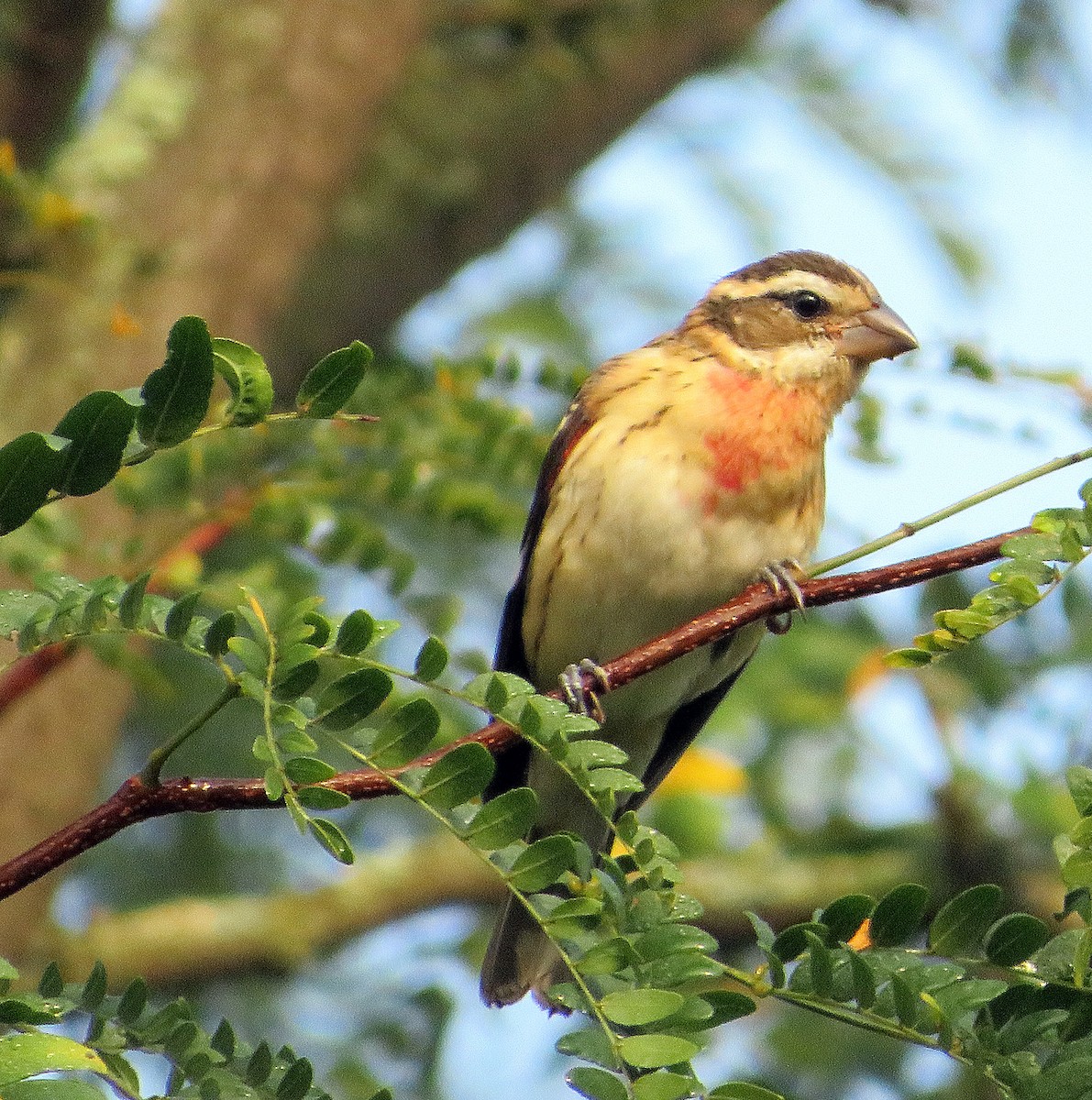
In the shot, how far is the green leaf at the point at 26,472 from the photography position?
1.69 meters

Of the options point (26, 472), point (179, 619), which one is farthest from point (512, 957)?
point (26, 472)

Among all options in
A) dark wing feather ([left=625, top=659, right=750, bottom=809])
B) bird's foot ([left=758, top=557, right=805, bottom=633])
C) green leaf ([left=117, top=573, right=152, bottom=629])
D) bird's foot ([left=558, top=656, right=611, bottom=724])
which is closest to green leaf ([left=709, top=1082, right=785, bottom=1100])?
green leaf ([left=117, top=573, right=152, bottom=629])

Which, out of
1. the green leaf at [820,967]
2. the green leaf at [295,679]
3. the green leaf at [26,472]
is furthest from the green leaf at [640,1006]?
the green leaf at [26,472]

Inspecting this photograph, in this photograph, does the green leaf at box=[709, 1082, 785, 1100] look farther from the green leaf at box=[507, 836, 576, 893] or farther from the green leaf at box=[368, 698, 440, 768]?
the green leaf at box=[368, 698, 440, 768]

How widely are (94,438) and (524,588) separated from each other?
2.50 meters

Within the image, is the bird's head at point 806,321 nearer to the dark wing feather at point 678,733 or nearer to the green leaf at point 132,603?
the dark wing feather at point 678,733

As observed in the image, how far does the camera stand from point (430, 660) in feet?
6.60

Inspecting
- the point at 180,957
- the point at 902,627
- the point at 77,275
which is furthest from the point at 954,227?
the point at 180,957

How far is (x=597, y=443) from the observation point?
3916 mm

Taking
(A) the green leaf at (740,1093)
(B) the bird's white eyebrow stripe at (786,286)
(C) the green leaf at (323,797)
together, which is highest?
(B) the bird's white eyebrow stripe at (786,286)

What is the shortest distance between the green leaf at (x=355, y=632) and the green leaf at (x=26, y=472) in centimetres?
36

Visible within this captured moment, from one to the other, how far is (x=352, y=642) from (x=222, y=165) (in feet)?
10.8

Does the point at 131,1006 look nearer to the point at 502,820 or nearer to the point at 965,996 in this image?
the point at 502,820

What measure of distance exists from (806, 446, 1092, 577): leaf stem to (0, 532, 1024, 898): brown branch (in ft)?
0.14
